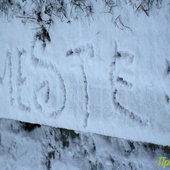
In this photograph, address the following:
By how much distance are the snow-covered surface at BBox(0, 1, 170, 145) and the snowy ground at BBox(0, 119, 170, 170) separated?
141 mm

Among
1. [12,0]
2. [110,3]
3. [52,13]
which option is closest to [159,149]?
[110,3]

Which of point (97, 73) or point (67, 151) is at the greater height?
point (97, 73)

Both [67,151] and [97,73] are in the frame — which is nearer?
[97,73]

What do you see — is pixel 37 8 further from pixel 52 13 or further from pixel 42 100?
pixel 42 100

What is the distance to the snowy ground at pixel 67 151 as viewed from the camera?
1021mm

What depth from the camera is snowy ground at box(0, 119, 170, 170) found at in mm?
1021

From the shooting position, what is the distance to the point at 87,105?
96 cm

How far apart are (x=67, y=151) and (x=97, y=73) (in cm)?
47

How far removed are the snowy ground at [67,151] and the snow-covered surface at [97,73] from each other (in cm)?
14

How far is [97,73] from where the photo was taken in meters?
0.92

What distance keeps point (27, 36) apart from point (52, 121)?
0.41 m

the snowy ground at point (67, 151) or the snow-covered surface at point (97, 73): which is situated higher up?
the snow-covered surface at point (97, 73)

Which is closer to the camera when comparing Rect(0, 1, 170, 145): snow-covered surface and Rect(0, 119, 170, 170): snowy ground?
Rect(0, 1, 170, 145): snow-covered surface

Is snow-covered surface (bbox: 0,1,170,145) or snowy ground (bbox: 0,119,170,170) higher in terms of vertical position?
snow-covered surface (bbox: 0,1,170,145)
